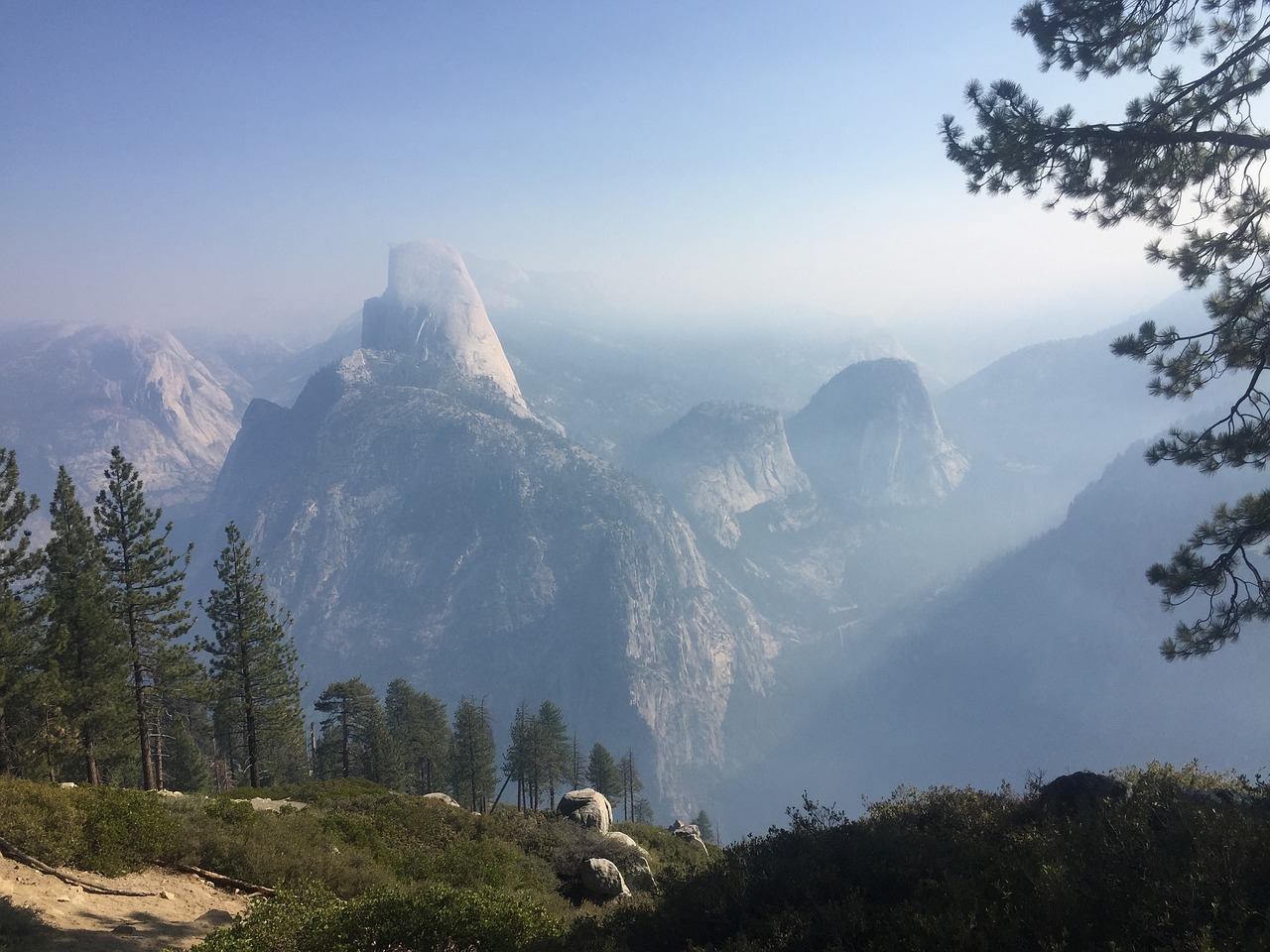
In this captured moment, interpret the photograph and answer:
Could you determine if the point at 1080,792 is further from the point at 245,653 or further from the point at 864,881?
the point at 245,653

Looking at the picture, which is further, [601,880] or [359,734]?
[359,734]

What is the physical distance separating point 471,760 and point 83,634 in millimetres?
37287

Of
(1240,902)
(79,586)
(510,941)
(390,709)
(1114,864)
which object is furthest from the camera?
(390,709)

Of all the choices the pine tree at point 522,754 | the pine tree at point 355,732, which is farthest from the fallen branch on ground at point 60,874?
the pine tree at point 522,754

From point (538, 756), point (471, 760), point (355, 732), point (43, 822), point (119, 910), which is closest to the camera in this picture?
point (119, 910)

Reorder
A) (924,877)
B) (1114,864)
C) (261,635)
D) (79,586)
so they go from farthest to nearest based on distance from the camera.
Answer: (261,635), (79,586), (924,877), (1114,864)

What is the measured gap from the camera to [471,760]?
5956 centimetres

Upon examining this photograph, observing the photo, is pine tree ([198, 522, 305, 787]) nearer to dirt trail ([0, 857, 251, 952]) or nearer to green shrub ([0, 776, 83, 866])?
green shrub ([0, 776, 83, 866])

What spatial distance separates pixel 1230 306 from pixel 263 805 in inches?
1131

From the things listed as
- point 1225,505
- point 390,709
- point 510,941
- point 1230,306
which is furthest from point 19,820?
point 390,709

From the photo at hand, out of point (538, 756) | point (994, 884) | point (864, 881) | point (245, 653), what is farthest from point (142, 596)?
point (538, 756)

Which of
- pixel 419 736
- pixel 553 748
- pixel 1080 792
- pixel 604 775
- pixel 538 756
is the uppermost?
pixel 419 736

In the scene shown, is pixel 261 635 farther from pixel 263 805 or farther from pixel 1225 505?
pixel 1225 505

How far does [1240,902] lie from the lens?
256 inches
